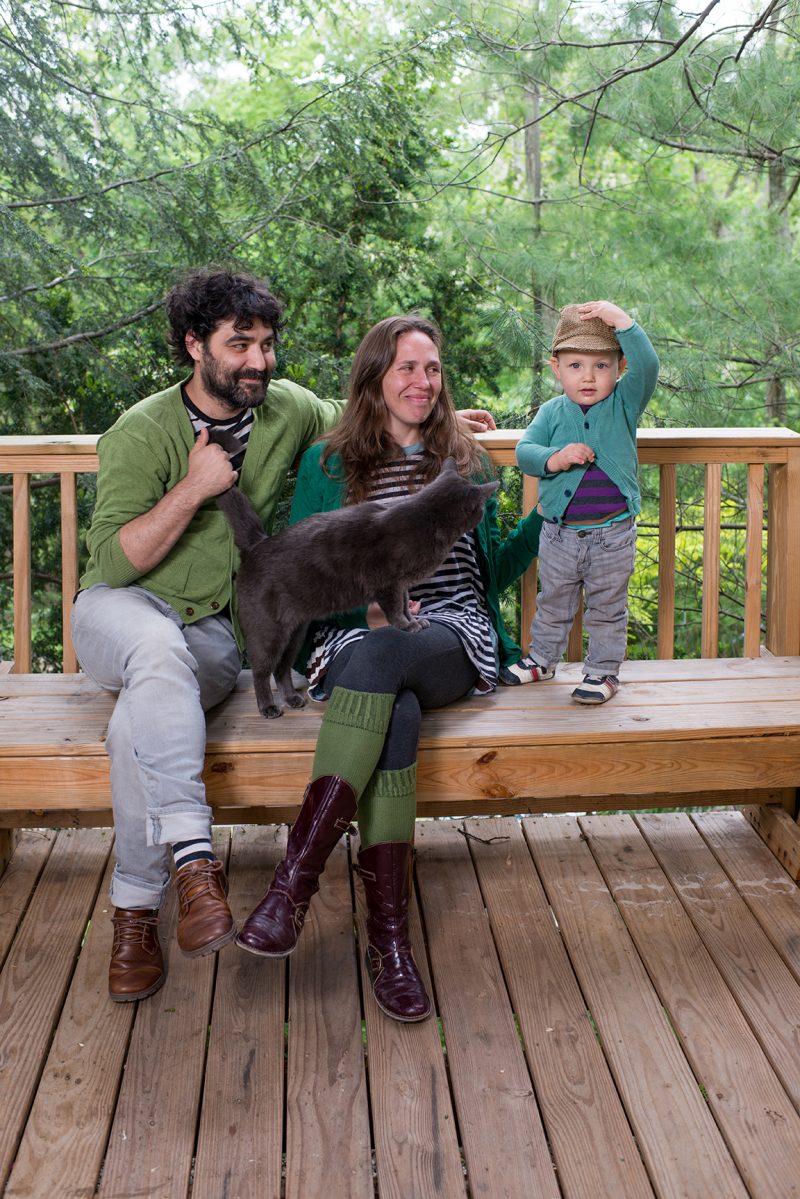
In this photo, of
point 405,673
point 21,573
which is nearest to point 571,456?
point 405,673

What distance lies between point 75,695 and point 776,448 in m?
2.08

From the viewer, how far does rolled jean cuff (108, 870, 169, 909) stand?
2.35 meters

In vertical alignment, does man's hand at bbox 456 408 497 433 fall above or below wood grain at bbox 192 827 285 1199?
above

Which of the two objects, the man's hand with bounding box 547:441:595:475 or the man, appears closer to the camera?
the man

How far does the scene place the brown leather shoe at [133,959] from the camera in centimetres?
233

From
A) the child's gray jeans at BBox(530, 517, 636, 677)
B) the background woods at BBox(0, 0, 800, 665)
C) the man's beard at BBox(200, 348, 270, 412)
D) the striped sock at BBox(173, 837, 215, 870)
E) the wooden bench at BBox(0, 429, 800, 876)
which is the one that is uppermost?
the background woods at BBox(0, 0, 800, 665)

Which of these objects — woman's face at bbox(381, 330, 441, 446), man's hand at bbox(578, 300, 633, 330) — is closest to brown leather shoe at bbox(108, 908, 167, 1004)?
woman's face at bbox(381, 330, 441, 446)

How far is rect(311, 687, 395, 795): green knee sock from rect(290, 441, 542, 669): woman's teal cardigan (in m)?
0.49

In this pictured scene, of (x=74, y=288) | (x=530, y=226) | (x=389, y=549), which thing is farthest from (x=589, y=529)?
(x=530, y=226)

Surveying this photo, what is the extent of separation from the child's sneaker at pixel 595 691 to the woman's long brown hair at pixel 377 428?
61 centimetres

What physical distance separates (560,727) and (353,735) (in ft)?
1.79

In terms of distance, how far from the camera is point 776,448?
10.4 ft

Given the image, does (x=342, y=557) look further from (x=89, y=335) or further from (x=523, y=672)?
(x=89, y=335)

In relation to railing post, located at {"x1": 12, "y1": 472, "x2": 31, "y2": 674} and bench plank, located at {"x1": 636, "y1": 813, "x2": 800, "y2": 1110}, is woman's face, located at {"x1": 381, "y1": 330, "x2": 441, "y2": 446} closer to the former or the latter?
railing post, located at {"x1": 12, "y1": 472, "x2": 31, "y2": 674}
